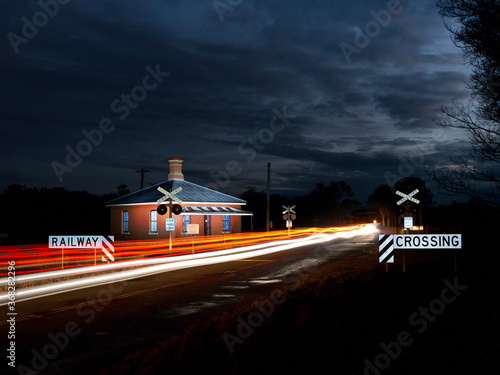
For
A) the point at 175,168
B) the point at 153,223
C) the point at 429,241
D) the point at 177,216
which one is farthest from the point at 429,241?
the point at 175,168

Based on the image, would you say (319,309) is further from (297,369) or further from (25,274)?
(25,274)

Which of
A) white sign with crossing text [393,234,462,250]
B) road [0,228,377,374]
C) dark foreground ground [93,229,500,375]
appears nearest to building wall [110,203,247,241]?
road [0,228,377,374]

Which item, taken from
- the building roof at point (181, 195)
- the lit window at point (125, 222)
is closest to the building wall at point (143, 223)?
the lit window at point (125, 222)

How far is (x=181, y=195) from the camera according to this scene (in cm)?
4038

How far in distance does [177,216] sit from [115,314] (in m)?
29.6

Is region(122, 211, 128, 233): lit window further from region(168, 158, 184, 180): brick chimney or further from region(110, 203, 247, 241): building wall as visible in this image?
region(168, 158, 184, 180): brick chimney

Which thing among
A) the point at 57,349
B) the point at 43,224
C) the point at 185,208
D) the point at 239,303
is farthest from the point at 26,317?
the point at 43,224

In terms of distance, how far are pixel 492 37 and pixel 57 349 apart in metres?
10.9

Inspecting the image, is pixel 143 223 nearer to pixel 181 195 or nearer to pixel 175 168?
pixel 181 195

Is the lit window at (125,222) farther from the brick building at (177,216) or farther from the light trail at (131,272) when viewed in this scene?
the light trail at (131,272)

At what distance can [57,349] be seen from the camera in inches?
282

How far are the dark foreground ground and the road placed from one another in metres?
0.44

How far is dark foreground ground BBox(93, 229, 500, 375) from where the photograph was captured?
6047mm

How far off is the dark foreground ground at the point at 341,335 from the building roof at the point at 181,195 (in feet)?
94.3
